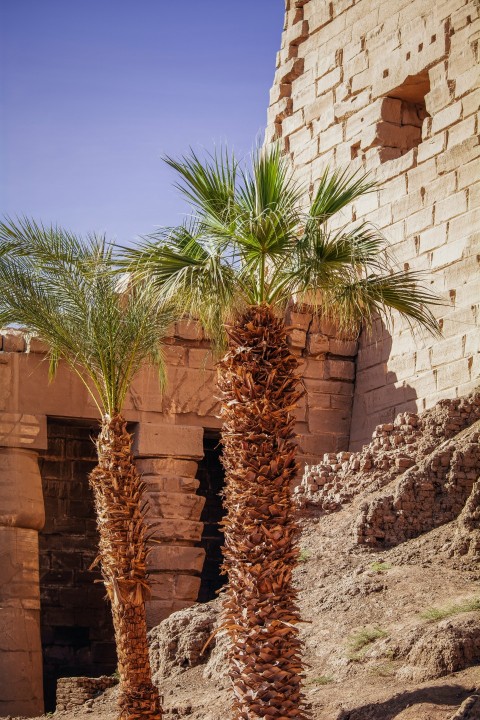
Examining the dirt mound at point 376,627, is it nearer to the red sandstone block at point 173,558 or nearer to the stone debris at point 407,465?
the stone debris at point 407,465

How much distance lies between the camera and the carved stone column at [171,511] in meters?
15.4

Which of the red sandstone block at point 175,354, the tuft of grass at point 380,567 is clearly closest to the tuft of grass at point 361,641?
the tuft of grass at point 380,567

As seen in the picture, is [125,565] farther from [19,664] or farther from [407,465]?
[407,465]

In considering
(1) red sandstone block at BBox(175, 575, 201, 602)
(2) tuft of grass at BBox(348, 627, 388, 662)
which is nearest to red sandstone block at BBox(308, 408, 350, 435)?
(1) red sandstone block at BBox(175, 575, 201, 602)

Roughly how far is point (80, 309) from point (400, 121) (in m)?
→ 6.78

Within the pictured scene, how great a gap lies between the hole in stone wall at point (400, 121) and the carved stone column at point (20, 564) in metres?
6.29

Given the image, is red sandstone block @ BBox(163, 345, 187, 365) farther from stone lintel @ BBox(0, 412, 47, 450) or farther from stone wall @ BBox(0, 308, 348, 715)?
stone lintel @ BBox(0, 412, 47, 450)

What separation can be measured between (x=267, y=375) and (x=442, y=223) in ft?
21.4

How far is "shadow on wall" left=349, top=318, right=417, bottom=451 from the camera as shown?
16.3 m

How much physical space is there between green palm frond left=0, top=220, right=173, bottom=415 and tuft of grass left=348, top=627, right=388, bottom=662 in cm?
334

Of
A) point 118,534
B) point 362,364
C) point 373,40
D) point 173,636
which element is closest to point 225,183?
point 118,534

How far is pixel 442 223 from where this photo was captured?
16.0m

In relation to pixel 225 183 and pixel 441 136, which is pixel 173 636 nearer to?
pixel 225 183

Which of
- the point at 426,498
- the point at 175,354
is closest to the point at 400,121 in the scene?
the point at 175,354
